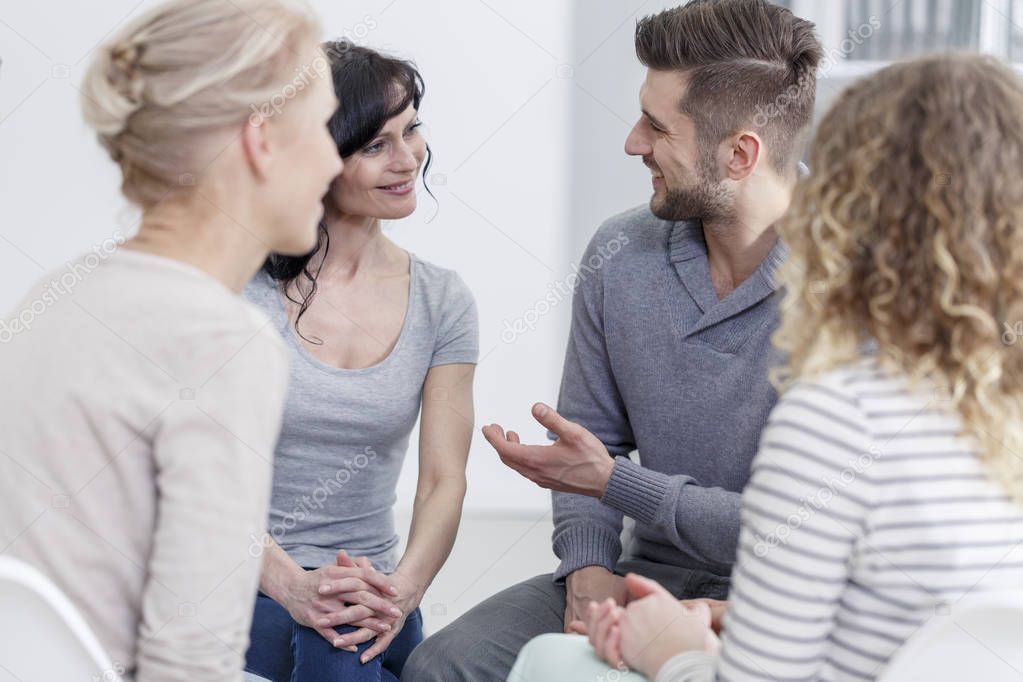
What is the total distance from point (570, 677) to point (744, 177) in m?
0.87

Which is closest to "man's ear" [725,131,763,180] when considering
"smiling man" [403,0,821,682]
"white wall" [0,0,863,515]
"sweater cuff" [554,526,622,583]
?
"smiling man" [403,0,821,682]

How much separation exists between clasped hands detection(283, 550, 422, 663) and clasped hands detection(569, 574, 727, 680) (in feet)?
1.66

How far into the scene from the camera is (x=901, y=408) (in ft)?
2.75

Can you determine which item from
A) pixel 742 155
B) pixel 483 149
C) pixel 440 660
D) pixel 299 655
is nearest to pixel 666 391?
pixel 742 155

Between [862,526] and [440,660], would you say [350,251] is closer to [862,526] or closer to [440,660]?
[440,660]

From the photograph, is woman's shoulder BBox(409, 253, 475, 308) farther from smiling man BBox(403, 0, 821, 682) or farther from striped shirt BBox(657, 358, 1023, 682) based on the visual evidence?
striped shirt BBox(657, 358, 1023, 682)

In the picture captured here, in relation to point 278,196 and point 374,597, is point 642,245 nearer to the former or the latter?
point 374,597

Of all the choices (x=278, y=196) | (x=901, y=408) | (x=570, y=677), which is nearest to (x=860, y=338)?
(x=901, y=408)

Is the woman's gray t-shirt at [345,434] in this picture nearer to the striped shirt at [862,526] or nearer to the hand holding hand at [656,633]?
the hand holding hand at [656,633]

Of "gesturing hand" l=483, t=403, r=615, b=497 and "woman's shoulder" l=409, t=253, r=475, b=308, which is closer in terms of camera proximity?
"gesturing hand" l=483, t=403, r=615, b=497

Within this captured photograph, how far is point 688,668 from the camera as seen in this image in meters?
0.94

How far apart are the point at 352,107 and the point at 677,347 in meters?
0.60

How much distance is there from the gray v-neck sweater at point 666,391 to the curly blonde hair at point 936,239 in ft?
1.92

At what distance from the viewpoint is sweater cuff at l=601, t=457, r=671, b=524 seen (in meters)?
1.45
